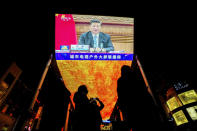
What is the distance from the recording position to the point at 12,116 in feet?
37.4

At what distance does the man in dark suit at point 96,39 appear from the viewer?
4623mm

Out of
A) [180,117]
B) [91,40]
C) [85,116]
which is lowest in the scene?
[85,116]

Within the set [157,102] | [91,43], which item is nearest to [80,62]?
[91,43]

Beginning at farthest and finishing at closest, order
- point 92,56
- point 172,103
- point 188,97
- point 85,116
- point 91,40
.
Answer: point 172,103 < point 188,97 < point 91,40 < point 92,56 < point 85,116

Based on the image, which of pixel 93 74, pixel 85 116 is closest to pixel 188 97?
pixel 93 74

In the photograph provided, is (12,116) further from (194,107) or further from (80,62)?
(194,107)

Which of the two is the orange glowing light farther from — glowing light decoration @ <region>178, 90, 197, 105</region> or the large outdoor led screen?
glowing light decoration @ <region>178, 90, 197, 105</region>

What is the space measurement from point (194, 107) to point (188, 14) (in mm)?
4690

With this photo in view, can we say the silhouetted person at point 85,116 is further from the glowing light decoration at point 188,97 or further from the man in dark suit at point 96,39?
the glowing light decoration at point 188,97

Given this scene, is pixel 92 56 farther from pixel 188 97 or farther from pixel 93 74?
pixel 188 97

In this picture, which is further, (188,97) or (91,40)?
(188,97)

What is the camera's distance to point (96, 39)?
4727mm

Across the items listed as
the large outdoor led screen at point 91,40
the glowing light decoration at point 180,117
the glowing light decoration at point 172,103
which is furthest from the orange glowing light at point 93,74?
the glowing light decoration at point 180,117

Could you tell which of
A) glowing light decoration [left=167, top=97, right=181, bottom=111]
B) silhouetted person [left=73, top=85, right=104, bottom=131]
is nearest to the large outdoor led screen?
silhouetted person [left=73, top=85, right=104, bottom=131]
